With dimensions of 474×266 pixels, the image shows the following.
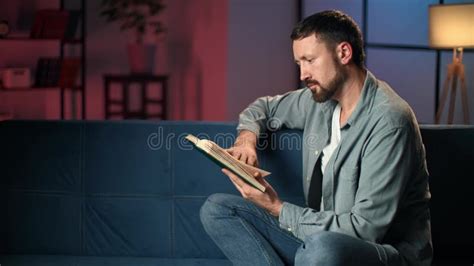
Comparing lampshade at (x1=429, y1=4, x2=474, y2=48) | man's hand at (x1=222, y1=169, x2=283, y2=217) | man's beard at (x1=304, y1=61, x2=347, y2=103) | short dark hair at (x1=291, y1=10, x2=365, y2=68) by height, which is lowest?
man's hand at (x1=222, y1=169, x2=283, y2=217)

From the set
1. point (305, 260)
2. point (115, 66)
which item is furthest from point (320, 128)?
point (115, 66)

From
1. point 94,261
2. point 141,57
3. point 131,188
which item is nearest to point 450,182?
point 131,188

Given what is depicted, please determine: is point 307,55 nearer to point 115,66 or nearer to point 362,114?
point 362,114

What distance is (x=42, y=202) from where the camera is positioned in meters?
2.99

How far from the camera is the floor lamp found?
18.5 ft

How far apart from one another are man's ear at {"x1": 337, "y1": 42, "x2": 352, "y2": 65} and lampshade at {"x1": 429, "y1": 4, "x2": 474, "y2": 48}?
3429mm

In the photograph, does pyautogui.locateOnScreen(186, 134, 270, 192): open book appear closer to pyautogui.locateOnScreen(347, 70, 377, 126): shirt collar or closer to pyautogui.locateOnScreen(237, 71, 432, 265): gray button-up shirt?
pyautogui.locateOnScreen(237, 71, 432, 265): gray button-up shirt

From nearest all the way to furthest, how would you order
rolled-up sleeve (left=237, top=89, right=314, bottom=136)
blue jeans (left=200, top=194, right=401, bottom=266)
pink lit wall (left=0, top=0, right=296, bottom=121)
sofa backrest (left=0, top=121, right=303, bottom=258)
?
blue jeans (left=200, top=194, right=401, bottom=266) → rolled-up sleeve (left=237, top=89, right=314, bottom=136) → sofa backrest (left=0, top=121, right=303, bottom=258) → pink lit wall (left=0, top=0, right=296, bottom=121)

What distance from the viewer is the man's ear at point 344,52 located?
2410 mm

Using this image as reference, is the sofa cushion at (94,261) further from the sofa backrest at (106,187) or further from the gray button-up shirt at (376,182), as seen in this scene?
the gray button-up shirt at (376,182)

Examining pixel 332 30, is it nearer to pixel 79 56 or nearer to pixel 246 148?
pixel 246 148

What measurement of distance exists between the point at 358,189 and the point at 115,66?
5.28 metres

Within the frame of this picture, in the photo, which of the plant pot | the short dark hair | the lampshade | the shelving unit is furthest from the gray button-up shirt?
the shelving unit

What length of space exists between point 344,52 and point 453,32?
11.5ft
